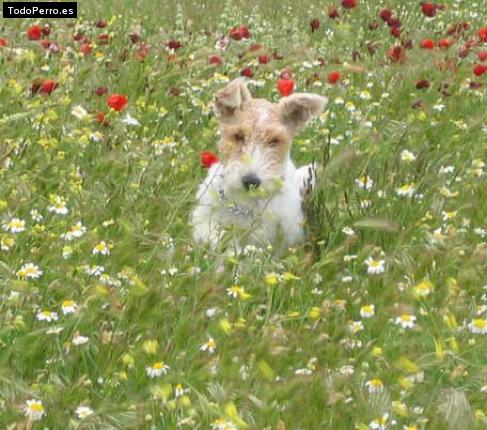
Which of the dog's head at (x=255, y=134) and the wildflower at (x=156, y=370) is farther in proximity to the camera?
the dog's head at (x=255, y=134)

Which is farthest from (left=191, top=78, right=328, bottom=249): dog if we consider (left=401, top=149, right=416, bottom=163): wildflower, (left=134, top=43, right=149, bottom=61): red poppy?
(left=134, top=43, right=149, bottom=61): red poppy

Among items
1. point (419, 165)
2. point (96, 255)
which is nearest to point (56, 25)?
point (419, 165)

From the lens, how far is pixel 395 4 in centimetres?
1319

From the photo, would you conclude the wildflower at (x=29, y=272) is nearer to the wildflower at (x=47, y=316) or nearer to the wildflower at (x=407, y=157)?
the wildflower at (x=47, y=316)

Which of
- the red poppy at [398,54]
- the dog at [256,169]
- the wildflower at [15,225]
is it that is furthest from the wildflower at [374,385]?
the red poppy at [398,54]

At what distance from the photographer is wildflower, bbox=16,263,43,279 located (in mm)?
4926

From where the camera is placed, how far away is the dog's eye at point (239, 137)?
682 centimetres

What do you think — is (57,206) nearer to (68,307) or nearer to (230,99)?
(68,307)

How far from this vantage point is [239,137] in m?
6.83

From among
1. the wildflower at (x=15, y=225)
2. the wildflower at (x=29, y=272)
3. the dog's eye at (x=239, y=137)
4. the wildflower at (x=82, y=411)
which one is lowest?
the dog's eye at (x=239, y=137)

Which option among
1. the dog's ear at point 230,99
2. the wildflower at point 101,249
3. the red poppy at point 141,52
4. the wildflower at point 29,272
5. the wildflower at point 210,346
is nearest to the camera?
the wildflower at point 210,346

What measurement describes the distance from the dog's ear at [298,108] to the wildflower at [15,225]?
2061 millimetres

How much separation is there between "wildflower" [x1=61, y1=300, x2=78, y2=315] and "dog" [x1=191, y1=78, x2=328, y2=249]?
1886 millimetres

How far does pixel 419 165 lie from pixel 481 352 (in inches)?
98.7
